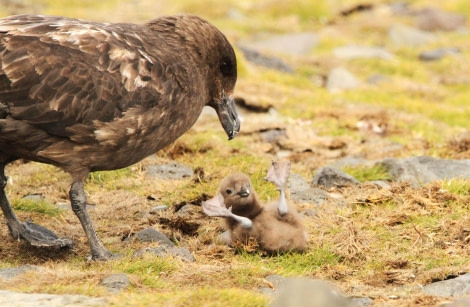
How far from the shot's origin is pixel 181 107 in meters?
7.55

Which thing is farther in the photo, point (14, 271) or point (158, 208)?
point (158, 208)

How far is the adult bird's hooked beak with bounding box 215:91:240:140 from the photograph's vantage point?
8477 mm

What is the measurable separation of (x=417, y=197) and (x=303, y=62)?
1272 cm

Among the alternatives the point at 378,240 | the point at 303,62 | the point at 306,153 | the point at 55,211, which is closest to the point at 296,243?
the point at 378,240

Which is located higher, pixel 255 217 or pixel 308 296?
pixel 308 296

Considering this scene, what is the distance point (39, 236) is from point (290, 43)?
18555mm

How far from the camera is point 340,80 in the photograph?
61.7 feet

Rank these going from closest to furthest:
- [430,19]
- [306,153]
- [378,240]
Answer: [378,240] < [306,153] < [430,19]

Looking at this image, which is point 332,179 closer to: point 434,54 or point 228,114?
point 228,114

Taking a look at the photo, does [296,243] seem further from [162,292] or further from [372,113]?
[372,113]

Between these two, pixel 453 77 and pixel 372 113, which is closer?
pixel 372 113

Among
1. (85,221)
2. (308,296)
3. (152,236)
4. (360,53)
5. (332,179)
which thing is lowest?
(360,53)

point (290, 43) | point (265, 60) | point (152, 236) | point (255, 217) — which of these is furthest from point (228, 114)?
point (290, 43)

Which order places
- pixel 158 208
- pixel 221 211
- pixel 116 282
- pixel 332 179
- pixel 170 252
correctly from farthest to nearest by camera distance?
1. pixel 332 179
2. pixel 158 208
3. pixel 221 211
4. pixel 170 252
5. pixel 116 282
